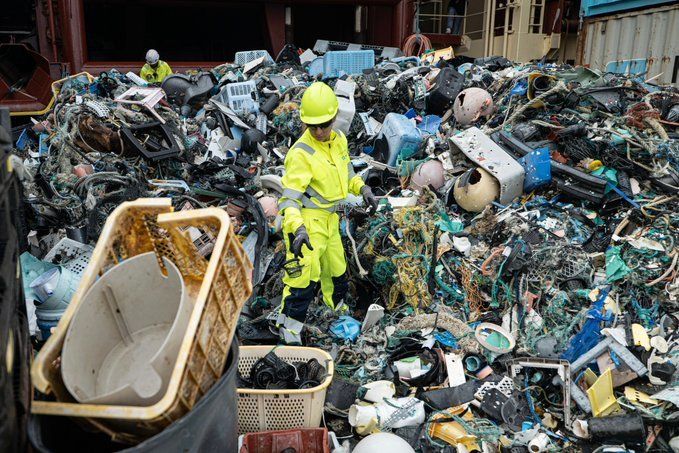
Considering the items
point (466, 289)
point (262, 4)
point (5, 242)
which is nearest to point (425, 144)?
point (466, 289)

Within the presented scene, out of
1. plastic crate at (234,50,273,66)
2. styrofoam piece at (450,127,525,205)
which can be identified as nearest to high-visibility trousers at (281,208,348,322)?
styrofoam piece at (450,127,525,205)

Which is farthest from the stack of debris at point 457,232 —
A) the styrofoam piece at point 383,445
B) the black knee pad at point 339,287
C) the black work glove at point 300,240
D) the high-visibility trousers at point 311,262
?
the black work glove at point 300,240

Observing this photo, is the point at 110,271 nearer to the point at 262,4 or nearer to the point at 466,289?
the point at 466,289

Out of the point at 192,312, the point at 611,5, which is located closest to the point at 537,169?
the point at 192,312

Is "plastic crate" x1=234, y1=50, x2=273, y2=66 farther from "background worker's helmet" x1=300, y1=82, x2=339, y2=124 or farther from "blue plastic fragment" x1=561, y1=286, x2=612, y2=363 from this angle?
"blue plastic fragment" x1=561, y1=286, x2=612, y2=363

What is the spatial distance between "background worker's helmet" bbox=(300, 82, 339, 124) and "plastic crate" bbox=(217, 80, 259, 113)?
4170mm

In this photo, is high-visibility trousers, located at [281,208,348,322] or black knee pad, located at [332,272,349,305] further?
black knee pad, located at [332,272,349,305]

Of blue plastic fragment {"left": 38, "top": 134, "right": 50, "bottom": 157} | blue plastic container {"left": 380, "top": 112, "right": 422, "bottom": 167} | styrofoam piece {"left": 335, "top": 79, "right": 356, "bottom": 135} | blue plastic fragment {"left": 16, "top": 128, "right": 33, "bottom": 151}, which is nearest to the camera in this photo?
blue plastic container {"left": 380, "top": 112, "right": 422, "bottom": 167}

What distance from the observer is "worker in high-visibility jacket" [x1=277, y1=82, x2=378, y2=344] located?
3.48 m

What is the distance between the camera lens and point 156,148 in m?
6.02

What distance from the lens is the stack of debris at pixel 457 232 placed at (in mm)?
3221

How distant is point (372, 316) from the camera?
157 inches

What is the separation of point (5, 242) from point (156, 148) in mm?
4760

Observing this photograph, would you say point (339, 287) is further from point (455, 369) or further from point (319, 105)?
point (319, 105)
